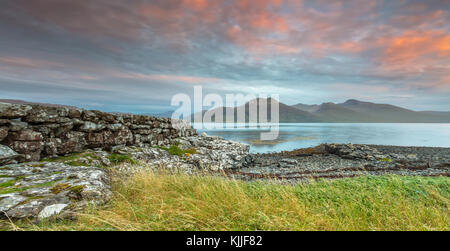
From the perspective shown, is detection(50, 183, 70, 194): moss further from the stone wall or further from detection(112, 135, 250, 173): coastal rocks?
detection(112, 135, 250, 173): coastal rocks

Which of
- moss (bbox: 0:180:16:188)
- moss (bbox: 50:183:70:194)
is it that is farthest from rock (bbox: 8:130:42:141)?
moss (bbox: 50:183:70:194)

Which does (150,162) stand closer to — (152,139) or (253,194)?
(152,139)

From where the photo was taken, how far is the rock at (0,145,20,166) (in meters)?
5.00

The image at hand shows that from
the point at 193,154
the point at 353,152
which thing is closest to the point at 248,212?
the point at 193,154

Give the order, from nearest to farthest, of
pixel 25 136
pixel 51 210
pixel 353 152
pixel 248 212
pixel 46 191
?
pixel 51 210
pixel 248 212
pixel 46 191
pixel 25 136
pixel 353 152

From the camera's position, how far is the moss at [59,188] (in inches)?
149

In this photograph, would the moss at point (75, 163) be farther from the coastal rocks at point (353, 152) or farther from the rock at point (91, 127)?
the coastal rocks at point (353, 152)

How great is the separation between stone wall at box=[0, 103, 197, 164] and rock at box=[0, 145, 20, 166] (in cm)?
12

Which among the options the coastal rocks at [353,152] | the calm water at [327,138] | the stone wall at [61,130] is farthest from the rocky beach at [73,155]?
the calm water at [327,138]

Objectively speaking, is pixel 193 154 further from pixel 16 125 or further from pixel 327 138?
pixel 327 138

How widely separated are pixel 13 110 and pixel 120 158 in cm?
345

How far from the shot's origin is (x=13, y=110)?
5402 millimetres

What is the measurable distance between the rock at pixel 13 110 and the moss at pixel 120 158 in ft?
9.63
